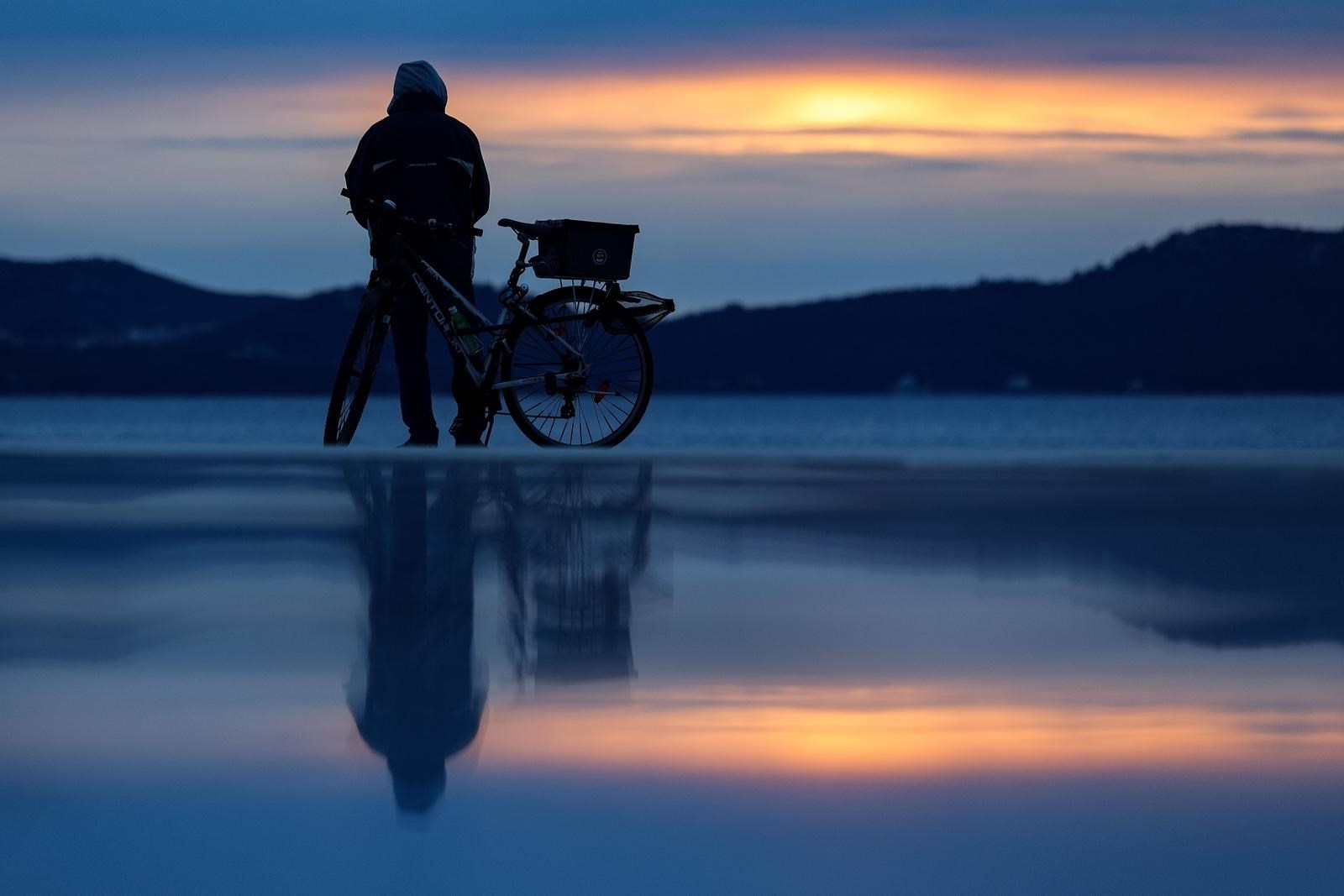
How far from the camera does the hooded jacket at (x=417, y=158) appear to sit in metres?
9.43

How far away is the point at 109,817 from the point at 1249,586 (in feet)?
9.66

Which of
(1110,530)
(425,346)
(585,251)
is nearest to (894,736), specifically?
(1110,530)

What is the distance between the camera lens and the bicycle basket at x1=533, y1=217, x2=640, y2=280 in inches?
364

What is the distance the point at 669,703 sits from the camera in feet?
9.81

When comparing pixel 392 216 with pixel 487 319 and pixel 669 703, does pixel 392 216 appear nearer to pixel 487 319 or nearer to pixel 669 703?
pixel 487 319

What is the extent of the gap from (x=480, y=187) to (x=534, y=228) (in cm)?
57

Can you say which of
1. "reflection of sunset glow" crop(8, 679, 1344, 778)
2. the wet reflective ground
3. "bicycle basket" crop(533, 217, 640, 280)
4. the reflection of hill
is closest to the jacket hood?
"bicycle basket" crop(533, 217, 640, 280)

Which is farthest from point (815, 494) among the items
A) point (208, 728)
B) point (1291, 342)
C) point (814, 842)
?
point (1291, 342)

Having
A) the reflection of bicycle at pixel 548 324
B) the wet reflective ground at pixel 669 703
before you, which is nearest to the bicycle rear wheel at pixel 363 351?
the reflection of bicycle at pixel 548 324

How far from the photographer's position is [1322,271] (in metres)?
195

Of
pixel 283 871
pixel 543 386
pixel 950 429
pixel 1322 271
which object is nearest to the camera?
pixel 283 871

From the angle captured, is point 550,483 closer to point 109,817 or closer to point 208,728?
point 208,728

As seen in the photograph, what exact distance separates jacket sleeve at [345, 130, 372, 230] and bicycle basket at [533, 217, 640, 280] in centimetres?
96

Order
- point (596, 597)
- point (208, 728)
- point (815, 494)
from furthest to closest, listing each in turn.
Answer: point (815, 494)
point (596, 597)
point (208, 728)
